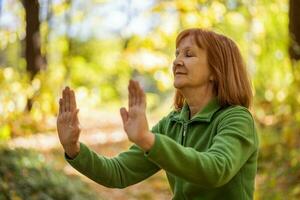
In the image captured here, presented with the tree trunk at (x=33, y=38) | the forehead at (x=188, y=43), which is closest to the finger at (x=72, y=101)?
the forehead at (x=188, y=43)

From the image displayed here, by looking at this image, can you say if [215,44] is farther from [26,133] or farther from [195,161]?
[26,133]

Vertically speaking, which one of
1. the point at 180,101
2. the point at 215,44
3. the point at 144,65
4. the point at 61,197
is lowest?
the point at 144,65

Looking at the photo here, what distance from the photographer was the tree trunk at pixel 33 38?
10.8m

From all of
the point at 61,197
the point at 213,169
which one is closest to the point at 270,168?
the point at 61,197

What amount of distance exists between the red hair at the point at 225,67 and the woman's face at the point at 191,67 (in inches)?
0.9

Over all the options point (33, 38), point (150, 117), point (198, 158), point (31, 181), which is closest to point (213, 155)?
point (198, 158)

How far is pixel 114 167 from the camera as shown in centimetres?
239

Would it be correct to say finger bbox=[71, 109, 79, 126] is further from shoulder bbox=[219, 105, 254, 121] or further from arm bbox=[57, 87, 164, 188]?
shoulder bbox=[219, 105, 254, 121]

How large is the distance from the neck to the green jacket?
0.04 m

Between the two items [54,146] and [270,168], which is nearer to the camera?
[270,168]

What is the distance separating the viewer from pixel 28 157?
19.3 feet

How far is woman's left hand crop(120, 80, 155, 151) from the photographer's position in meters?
1.77

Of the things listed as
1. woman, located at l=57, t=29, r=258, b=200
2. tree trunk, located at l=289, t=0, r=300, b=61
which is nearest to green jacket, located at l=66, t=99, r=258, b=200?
woman, located at l=57, t=29, r=258, b=200

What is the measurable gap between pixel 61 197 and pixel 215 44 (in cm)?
347
